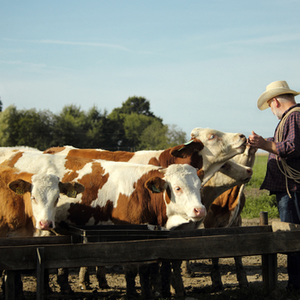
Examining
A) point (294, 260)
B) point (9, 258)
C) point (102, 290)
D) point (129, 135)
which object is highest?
point (129, 135)

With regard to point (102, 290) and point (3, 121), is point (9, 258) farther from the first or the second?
point (3, 121)

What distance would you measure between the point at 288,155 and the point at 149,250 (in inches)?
78.1

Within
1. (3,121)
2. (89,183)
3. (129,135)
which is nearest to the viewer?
(89,183)

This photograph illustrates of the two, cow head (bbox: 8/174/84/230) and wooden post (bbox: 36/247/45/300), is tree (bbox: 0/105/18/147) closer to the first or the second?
cow head (bbox: 8/174/84/230)

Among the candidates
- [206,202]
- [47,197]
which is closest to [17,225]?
Answer: [47,197]

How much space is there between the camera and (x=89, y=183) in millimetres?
5176

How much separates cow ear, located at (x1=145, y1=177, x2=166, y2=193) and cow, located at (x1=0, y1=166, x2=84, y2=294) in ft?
2.94

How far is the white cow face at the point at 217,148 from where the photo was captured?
6312 mm

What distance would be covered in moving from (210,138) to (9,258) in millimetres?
4314

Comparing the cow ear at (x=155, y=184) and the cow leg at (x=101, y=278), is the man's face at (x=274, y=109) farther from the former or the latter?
the cow leg at (x=101, y=278)

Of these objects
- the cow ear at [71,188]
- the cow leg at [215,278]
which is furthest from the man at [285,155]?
the cow ear at [71,188]

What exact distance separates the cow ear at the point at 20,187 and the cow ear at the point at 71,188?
421 mm

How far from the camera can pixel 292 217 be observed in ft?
13.9

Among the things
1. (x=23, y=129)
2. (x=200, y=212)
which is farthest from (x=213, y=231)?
(x=23, y=129)
